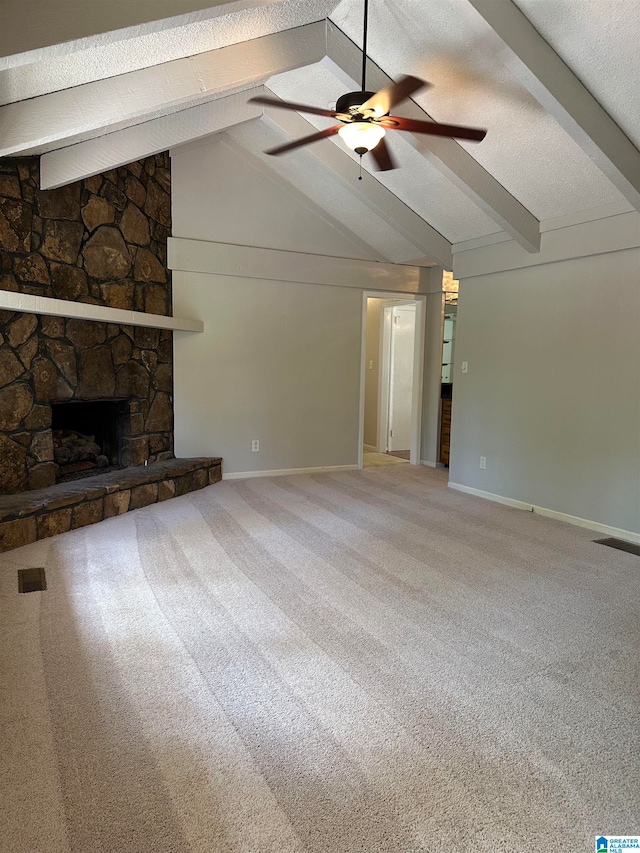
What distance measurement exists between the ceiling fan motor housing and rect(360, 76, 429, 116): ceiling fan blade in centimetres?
3

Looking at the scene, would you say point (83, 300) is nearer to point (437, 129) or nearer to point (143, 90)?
point (143, 90)

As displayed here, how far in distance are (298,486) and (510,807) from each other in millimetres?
4123

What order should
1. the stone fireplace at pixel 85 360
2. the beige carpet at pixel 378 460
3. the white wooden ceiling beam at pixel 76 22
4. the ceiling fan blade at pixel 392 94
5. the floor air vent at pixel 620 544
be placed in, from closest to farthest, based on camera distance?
the white wooden ceiling beam at pixel 76 22, the ceiling fan blade at pixel 392 94, the floor air vent at pixel 620 544, the stone fireplace at pixel 85 360, the beige carpet at pixel 378 460

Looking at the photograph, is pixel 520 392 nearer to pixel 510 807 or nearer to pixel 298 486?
pixel 298 486

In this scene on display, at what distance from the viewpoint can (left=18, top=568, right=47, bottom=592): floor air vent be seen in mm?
2971

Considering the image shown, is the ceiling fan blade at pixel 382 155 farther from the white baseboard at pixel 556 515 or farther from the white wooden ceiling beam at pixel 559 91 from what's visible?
the white baseboard at pixel 556 515

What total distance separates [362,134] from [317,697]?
2.54m

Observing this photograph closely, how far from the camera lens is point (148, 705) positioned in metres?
1.98

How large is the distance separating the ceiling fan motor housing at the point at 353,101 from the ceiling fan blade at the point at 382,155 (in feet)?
1.12

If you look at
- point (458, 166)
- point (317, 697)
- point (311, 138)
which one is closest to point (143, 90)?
point (311, 138)

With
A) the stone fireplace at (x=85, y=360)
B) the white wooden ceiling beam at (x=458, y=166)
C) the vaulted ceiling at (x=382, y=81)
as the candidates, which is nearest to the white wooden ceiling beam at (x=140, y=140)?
the vaulted ceiling at (x=382, y=81)

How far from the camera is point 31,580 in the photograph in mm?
3078

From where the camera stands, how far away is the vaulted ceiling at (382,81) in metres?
2.69

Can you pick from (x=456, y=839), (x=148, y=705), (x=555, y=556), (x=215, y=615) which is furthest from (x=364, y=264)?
(x=456, y=839)
